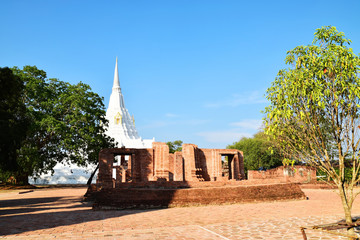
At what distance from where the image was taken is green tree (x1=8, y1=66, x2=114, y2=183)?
26359 millimetres

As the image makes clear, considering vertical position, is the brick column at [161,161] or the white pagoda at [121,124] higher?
the white pagoda at [121,124]

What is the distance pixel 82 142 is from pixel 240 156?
14.2m

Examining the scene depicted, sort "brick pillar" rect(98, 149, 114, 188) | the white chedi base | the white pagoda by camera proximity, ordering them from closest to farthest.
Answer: "brick pillar" rect(98, 149, 114, 188) → the white chedi base → the white pagoda

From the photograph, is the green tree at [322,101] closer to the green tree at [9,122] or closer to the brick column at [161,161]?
the green tree at [9,122]

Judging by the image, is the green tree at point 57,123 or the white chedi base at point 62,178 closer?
the green tree at point 57,123

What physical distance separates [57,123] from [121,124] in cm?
3816

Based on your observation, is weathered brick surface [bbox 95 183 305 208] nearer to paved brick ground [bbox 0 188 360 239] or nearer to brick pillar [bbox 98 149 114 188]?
paved brick ground [bbox 0 188 360 239]

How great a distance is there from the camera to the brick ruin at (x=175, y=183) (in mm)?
12047

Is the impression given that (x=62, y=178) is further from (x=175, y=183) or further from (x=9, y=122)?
(x=9, y=122)

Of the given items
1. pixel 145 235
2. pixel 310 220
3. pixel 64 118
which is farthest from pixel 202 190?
pixel 64 118

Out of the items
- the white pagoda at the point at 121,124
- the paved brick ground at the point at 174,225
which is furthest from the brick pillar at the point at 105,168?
the white pagoda at the point at 121,124

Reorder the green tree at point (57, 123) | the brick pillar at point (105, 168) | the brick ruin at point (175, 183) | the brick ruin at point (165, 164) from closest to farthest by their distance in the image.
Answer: the brick ruin at point (175, 183)
the brick pillar at point (105, 168)
the brick ruin at point (165, 164)
the green tree at point (57, 123)

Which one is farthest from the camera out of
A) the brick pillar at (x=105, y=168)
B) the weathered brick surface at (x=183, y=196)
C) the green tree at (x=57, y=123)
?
the green tree at (x=57, y=123)

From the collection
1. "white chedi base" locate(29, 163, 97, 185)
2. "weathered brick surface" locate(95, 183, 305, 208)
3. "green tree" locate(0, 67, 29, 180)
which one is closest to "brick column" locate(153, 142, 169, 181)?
"weathered brick surface" locate(95, 183, 305, 208)
